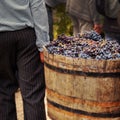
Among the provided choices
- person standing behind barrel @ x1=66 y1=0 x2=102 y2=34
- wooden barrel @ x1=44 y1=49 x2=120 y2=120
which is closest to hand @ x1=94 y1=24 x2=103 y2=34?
person standing behind barrel @ x1=66 y1=0 x2=102 y2=34

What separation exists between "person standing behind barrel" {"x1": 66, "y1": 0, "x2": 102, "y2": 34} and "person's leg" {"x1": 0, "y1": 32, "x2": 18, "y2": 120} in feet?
5.98

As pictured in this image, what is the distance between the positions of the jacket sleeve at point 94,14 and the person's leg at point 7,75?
1.79 meters

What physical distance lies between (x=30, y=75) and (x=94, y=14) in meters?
1.93

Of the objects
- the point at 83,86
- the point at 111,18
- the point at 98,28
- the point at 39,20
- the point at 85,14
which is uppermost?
the point at 39,20

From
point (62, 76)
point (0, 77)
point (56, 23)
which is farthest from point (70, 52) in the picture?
point (56, 23)

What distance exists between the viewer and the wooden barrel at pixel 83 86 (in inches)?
143

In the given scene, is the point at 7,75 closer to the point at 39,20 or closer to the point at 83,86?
the point at 39,20

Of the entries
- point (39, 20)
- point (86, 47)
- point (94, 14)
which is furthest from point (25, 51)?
point (94, 14)

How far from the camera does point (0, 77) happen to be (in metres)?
4.16

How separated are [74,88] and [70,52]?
0.30 meters

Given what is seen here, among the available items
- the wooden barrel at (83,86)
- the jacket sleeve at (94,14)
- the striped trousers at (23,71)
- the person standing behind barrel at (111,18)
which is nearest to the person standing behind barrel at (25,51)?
the striped trousers at (23,71)

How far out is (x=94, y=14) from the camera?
5.66 m

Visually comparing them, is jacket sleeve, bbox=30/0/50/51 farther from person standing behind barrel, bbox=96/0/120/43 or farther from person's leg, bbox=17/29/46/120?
person standing behind barrel, bbox=96/0/120/43

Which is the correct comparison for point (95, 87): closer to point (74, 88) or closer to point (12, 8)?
point (74, 88)
